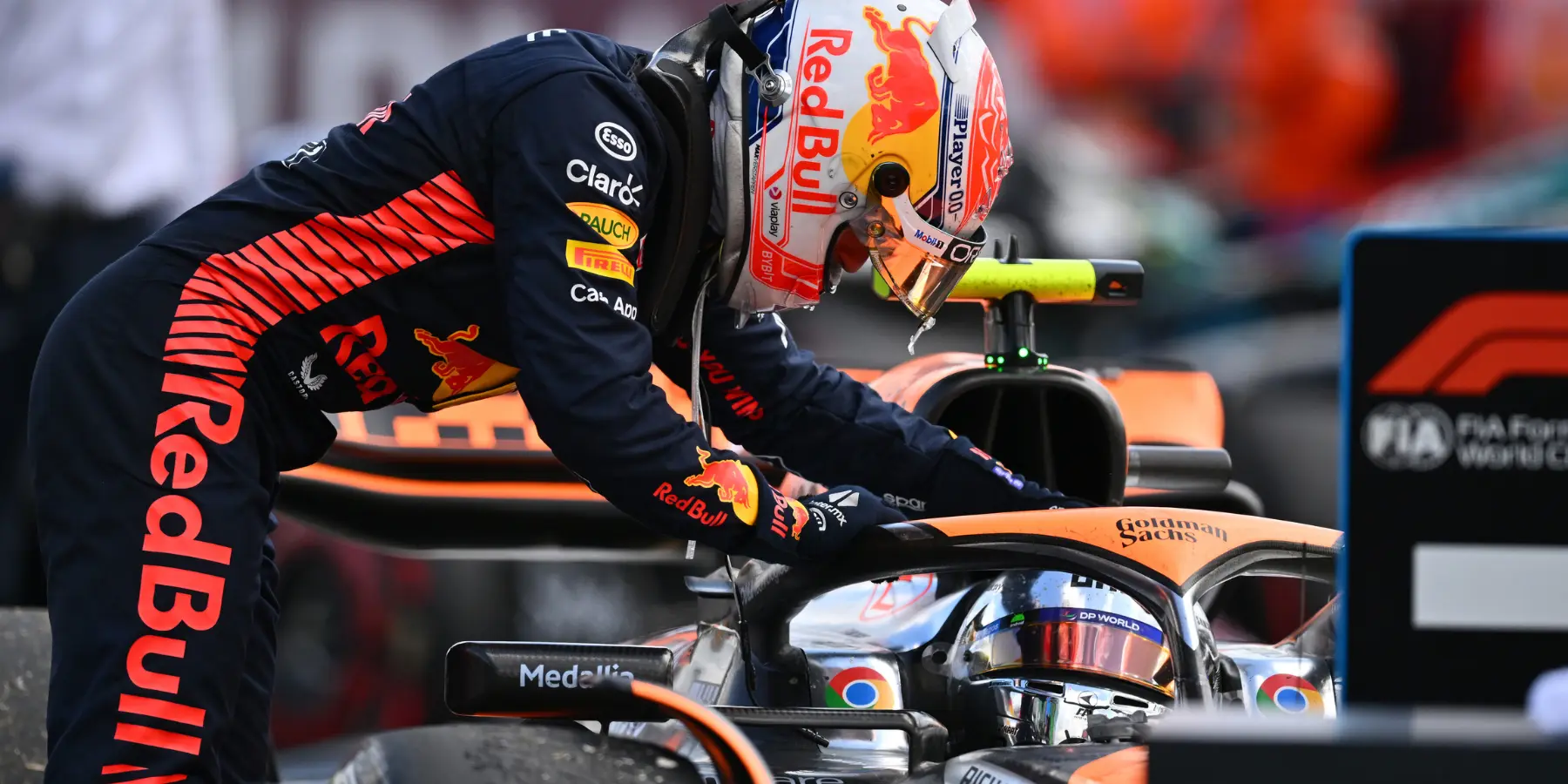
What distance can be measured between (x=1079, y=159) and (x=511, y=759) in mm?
3015

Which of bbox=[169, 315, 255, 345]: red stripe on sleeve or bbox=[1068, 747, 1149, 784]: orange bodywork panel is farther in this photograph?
bbox=[169, 315, 255, 345]: red stripe on sleeve

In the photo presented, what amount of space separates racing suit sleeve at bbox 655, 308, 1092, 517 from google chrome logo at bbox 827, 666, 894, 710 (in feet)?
1.22

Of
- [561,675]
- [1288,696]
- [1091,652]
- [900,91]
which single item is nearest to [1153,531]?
[1091,652]

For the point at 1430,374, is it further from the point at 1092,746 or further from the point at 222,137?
the point at 222,137

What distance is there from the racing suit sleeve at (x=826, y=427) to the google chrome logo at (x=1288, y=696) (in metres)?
0.37

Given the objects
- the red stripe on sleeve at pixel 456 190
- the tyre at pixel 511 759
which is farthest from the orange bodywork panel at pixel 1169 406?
the tyre at pixel 511 759

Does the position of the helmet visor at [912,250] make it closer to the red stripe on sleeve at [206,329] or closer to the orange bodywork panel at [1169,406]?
the red stripe on sleeve at [206,329]

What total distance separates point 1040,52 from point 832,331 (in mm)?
860

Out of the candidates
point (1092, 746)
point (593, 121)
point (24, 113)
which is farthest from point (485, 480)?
point (1092, 746)

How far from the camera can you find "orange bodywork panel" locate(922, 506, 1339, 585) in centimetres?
156

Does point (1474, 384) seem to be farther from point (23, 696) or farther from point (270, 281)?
point (23, 696)

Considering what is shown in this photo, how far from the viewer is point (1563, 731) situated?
2.50 feet

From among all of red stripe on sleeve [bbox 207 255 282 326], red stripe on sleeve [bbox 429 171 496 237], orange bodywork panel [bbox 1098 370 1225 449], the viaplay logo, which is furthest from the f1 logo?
orange bodywork panel [bbox 1098 370 1225 449]

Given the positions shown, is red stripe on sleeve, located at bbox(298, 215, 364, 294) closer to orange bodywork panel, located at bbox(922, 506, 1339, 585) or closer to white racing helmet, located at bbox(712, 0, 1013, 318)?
white racing helmet, located at bbox(712, 0, 1013, 318)
